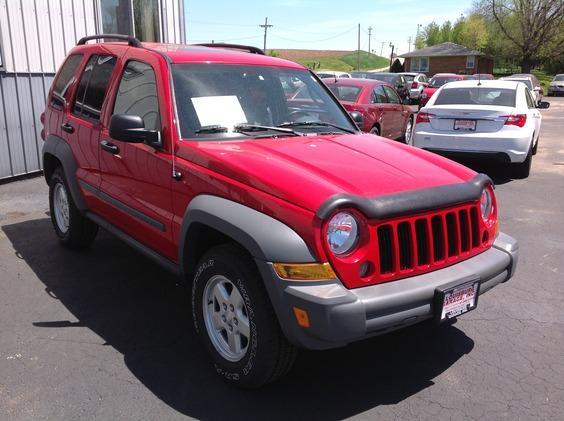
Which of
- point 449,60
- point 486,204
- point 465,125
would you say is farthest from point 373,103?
point 449,60

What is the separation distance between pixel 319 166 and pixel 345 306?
90cm

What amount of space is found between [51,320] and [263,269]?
210 centimetres

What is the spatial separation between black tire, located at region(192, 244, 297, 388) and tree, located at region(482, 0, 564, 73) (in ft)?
202

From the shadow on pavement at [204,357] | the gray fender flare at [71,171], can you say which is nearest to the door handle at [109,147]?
the gray fender flare at [71,171]

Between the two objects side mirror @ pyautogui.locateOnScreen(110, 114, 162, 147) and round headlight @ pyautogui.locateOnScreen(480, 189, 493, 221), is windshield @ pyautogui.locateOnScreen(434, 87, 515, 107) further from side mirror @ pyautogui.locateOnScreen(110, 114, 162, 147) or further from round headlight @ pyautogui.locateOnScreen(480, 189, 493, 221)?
side mirror @ pyautogui.locateOnScreen(110, 114, 162, 147)

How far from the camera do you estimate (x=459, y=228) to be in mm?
3109

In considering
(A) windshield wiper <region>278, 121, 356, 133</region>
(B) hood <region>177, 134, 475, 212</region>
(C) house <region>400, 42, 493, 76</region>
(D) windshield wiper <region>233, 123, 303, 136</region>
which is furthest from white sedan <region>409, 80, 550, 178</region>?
(C) house <region>400, 42, 493, 76</region>

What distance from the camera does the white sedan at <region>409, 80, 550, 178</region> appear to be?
8602 millimetres

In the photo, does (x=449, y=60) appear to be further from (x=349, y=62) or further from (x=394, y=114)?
(x=394, y=114)

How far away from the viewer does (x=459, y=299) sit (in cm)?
296

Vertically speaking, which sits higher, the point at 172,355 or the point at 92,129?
the point at 92,129

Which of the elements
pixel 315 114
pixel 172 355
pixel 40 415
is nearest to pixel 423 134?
pixel 315 114

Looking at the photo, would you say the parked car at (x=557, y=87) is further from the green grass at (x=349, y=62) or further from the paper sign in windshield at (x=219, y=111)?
the paper sign in windshield at (x=219, y=111)

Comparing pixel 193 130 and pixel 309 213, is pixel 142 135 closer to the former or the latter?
pixel 193 130
